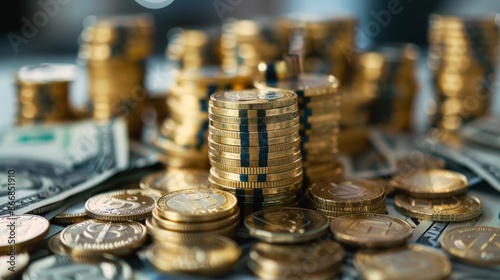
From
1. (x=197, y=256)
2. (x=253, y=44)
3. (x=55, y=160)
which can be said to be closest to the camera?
(x=197, y=256)

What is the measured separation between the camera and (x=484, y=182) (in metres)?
1.58

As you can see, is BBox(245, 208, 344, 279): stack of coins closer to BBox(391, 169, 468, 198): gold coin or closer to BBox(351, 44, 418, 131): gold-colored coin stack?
BBox(391, 169, 468, 198): gold coin

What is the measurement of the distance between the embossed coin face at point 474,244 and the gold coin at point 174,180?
1.94 ft

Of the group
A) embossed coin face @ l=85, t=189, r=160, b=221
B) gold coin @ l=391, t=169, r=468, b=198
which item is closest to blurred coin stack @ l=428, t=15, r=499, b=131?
gold coin @ l=391, t=169, r=468, b=198

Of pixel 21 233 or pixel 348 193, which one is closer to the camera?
pixel 21 233

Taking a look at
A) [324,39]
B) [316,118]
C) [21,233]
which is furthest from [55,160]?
[324,39]

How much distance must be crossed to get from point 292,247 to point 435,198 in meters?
0.49

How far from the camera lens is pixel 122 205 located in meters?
1.32

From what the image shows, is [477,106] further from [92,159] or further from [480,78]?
[92,159]

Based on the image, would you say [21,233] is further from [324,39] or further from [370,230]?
[324,39]

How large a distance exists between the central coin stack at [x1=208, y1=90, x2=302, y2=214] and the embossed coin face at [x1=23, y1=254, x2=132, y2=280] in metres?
0.31

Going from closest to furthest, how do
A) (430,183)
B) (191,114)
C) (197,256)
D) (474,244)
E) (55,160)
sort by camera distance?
(197,256) < (474,244) < (430,183) < (191,114) < (55,160)

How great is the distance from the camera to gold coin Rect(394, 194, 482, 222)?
4.27 feet

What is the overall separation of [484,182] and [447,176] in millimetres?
146
